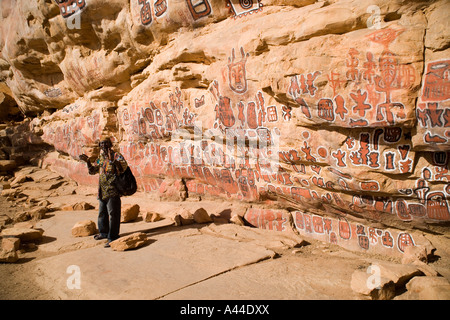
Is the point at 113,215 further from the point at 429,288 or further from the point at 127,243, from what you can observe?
the point at 429,288

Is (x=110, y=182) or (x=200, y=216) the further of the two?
(x=200, y=216)

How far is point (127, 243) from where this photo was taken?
390 cm

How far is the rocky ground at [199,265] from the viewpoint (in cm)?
263

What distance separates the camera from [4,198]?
26.3ft

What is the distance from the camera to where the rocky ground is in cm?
263

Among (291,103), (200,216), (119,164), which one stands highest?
(291,103)

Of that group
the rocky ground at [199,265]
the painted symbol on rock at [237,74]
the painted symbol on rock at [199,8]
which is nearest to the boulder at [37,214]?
the rocky ground at [199,265]

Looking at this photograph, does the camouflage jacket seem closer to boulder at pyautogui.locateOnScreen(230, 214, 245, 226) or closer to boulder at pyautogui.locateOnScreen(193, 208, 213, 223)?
boulder at pyautogui.locateOnScreen(193, 208, 213, 223)

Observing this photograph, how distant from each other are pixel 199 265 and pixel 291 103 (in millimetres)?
2574

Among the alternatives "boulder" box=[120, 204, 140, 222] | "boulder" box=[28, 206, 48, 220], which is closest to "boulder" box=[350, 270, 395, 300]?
"boulder" box=[120, 204, 140, 222]

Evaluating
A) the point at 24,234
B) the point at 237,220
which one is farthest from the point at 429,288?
the point at 24,234

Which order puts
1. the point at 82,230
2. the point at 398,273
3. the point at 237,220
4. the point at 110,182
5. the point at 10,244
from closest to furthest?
the point at 398,273 → the point at 10,244 → the point at 110,182 → the point at 82,230 → the point at 237,220
